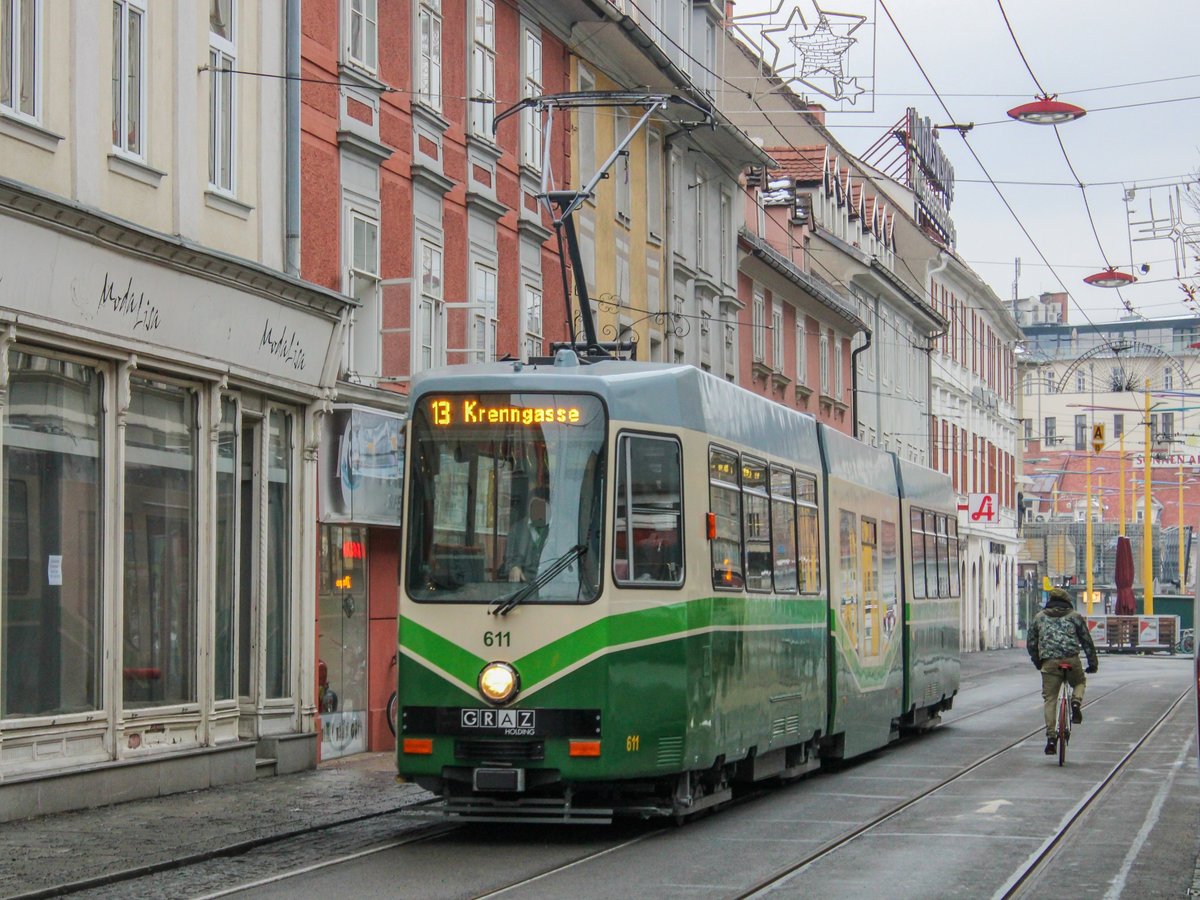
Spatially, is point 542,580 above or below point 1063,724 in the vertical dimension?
above

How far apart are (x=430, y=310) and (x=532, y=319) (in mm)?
4231

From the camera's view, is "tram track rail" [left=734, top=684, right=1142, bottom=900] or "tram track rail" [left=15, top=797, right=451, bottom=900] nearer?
"tram track rail" [left=15, top=797, right=451, bottom=900]

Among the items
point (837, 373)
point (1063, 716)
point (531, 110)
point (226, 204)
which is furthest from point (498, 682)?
point (837, 373)

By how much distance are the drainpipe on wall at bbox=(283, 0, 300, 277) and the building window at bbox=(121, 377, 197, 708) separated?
7.39ft

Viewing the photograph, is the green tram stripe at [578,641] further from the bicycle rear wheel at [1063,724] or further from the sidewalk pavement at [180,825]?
the bicycle rear wheel at [1063,724]

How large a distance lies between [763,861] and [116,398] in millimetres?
7188

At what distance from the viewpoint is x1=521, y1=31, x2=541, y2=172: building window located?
2700 cm

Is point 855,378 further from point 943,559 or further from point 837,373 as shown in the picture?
point 943,559

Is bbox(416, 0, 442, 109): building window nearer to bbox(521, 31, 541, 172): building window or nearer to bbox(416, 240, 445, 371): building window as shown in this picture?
bbox(416, 240, 445, 371): building window

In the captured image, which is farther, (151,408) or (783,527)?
(151,408)

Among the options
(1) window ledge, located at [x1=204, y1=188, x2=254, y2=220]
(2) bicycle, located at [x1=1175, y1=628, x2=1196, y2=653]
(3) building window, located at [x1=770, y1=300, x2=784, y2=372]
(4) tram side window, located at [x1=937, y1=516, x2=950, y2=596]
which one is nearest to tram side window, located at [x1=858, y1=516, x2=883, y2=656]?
(4) tram side window, located at [x1=937, y1=516, x2=950, y2=596]

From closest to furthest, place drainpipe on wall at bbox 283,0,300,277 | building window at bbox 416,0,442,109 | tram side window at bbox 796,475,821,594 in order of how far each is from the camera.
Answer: tram side window at bbox 796,475,821,594, drainpipe on wall at bbox 283,0,300,277, building window at bbox 416,0,442,109

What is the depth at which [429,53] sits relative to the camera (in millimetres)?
23484

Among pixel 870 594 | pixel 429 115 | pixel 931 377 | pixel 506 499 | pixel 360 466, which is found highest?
pixel 931 377
